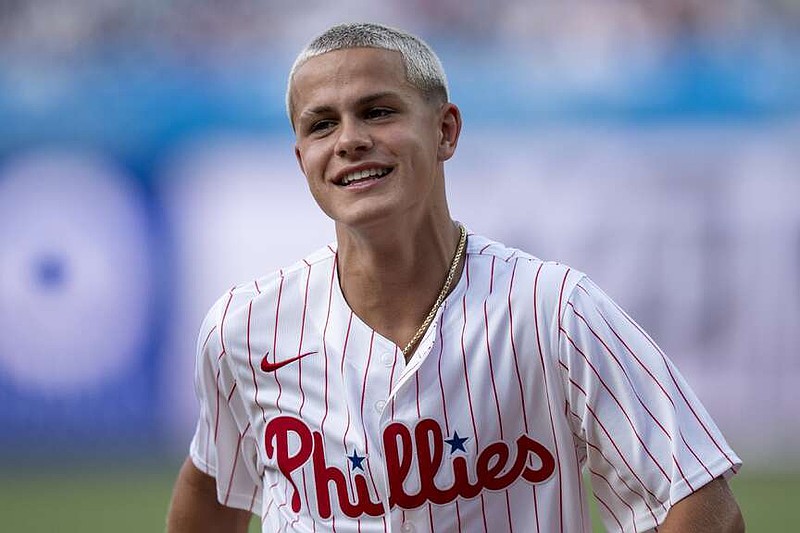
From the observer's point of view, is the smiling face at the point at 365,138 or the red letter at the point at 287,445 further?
the red letter at the point at 287,445

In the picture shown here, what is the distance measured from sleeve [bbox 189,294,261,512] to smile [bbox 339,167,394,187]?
440 millimetres

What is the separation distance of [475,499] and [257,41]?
242 inches

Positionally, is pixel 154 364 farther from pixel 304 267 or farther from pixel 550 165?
pixel 304 267

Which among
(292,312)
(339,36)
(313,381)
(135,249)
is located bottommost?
(313,381)

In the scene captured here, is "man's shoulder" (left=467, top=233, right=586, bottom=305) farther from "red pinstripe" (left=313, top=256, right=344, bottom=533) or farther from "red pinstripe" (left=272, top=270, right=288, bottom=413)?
"red pinstripe" (left=272, top=270, right=288, bottom=413)

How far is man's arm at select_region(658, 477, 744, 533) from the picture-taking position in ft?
7.39

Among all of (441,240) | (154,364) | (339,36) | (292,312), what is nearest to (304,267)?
(292,312)

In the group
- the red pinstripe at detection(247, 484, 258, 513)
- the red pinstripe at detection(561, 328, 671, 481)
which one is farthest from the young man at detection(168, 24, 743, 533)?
the red pinstripe at detection(247, 484, 258, 513)

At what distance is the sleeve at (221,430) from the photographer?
2.70 meters

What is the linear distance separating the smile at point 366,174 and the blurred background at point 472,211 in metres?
5.02

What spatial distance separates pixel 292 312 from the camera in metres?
2.67

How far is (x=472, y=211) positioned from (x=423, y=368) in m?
5.14

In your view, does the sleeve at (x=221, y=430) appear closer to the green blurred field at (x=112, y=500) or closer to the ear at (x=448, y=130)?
the ear at (x=448, y=130)

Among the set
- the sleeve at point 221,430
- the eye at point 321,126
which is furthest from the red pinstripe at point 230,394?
the eye at point 321,126
